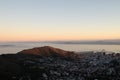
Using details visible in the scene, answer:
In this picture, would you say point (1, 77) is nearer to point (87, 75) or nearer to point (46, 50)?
point (87, 75)

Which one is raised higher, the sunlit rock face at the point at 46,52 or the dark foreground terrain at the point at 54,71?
the sunlit rock face at the point at 46,52

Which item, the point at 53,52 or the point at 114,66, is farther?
the point at 53,52

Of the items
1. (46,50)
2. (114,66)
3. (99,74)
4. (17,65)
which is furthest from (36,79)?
(46,50)

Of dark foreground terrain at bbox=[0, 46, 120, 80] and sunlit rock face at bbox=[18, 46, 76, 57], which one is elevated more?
sunlit rock face at bbox=[18, 46, 76, 57]

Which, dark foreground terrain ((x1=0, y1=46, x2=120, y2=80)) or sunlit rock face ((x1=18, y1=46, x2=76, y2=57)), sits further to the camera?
sunlit rock face ((x1=18, y1=46, x2=76, y2=57))

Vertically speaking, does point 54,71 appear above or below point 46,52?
below

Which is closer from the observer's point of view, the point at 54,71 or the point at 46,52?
the point at 54,71

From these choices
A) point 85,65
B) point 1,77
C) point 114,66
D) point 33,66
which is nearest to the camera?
point 1,77

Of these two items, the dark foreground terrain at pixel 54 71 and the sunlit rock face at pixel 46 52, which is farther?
the sunlit rock face at pixel 46 52

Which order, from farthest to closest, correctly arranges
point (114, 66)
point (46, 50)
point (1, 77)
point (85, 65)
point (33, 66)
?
point (46, 50)
point (85, 65)
point (114, 66)
point (33, 66)
point (1, 77)
